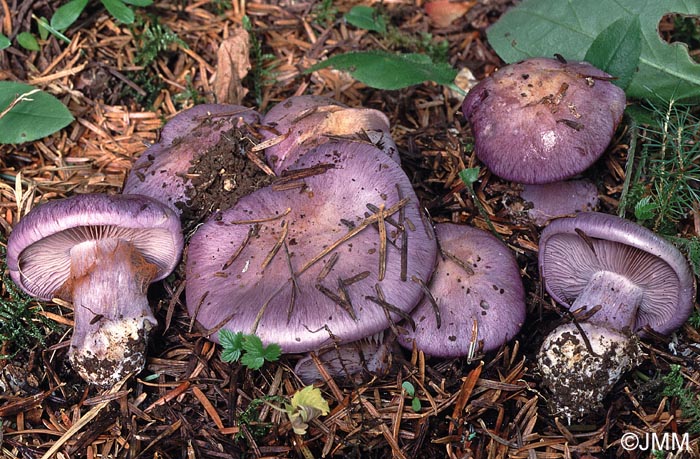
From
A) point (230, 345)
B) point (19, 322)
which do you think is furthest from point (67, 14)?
point (230, 345)

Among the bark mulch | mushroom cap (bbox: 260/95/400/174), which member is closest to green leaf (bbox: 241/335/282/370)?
the bark mulch

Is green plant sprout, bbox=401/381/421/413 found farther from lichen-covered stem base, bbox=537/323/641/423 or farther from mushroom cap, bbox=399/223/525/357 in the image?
lichen-covered stem base, bbox=537/323/641/423

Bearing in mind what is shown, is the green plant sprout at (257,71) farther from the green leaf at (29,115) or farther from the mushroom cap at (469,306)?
the mushroom cap at (469,306)

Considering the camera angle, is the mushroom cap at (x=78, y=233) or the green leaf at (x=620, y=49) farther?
the green leaf at (x=620, y=49)

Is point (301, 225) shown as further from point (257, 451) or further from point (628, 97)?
point (628, 97)

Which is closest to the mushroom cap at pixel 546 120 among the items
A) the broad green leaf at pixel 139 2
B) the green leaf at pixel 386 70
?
the green leaf at pixel 386 70

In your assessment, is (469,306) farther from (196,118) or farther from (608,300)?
(196,118)
